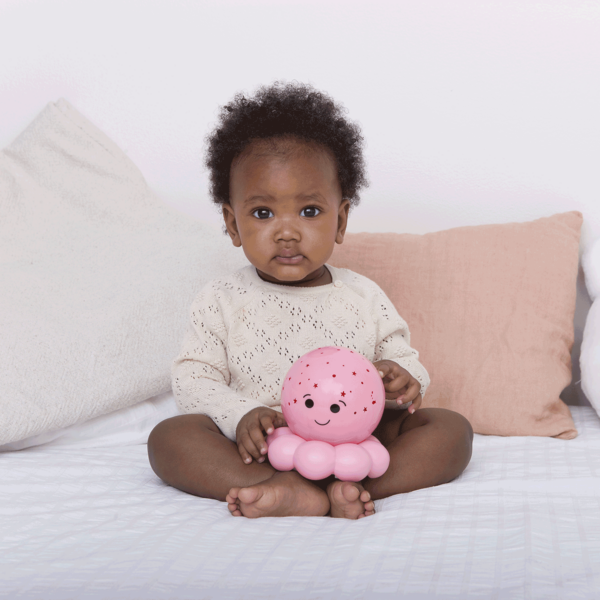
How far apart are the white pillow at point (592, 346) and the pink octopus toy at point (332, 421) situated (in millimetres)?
596

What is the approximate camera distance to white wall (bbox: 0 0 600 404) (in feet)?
5.33

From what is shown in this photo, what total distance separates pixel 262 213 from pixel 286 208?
0.05 metres

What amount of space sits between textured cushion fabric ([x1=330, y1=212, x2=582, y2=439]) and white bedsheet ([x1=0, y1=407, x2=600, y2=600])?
256 mm

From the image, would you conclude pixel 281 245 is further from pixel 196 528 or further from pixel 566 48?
pixel 566 48

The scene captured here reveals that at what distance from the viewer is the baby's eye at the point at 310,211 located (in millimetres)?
1122

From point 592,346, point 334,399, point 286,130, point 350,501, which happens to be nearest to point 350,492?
point 350,501

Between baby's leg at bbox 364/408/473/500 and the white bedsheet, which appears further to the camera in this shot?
baby's leg at bbox 364/408/473/500

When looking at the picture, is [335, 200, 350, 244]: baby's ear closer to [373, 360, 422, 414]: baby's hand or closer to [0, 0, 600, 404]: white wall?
[373, 360, 422, 414]: baby's hand

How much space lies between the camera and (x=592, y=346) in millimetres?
1340

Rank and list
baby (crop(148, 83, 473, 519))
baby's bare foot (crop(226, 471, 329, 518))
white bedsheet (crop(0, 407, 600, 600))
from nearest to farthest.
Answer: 1. white bedsheet (crop(0, 407, 600, 600))
2. baby's bare foot (crop(226, 471, 329, 518))
3. baby (crop(148, 83, 473, 519))

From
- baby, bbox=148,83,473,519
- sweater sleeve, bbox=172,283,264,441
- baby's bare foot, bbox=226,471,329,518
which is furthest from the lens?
sweater sleeve, bbox=172,283,264,441

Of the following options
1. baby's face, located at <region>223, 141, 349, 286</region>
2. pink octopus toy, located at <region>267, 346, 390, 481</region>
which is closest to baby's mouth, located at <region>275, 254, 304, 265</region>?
baby's face, located at <region>223, 141, 349, 286</region>

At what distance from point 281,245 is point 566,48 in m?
1.00

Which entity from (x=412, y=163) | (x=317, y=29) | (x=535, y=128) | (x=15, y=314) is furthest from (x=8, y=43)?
(x=535, y=128)
